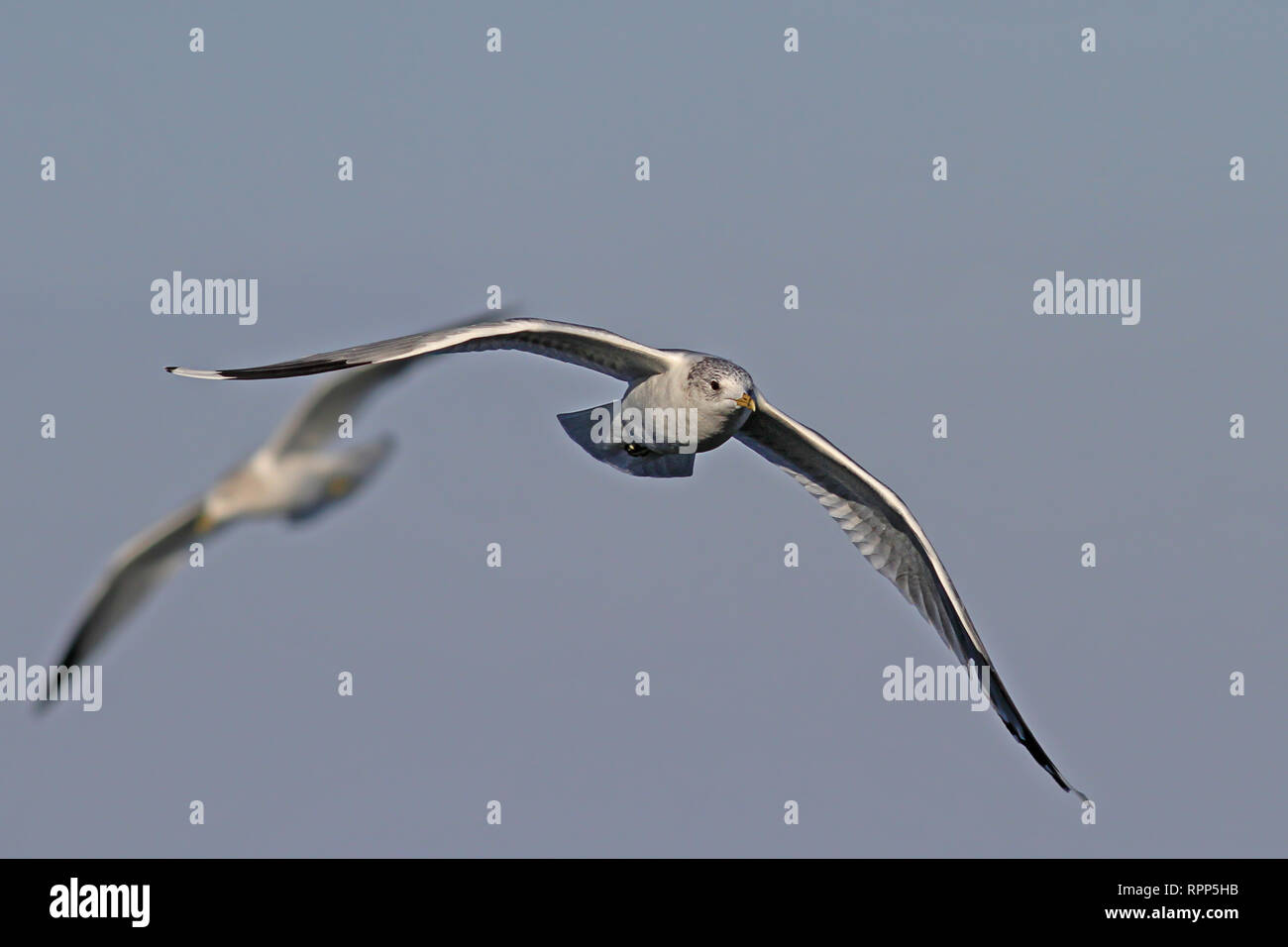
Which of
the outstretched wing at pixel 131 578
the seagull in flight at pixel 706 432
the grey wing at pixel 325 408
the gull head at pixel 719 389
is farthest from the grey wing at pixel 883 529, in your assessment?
the outstretched wing at pixel 131 578

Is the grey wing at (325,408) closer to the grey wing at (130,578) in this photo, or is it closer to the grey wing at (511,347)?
the grey wing at (130,578)

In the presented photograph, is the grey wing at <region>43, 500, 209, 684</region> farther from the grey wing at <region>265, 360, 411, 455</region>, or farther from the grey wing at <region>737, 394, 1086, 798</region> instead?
the grey wing at <region>737, 394, 1086, 798</region>

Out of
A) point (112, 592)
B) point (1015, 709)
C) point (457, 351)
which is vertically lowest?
point (1015, 709)
